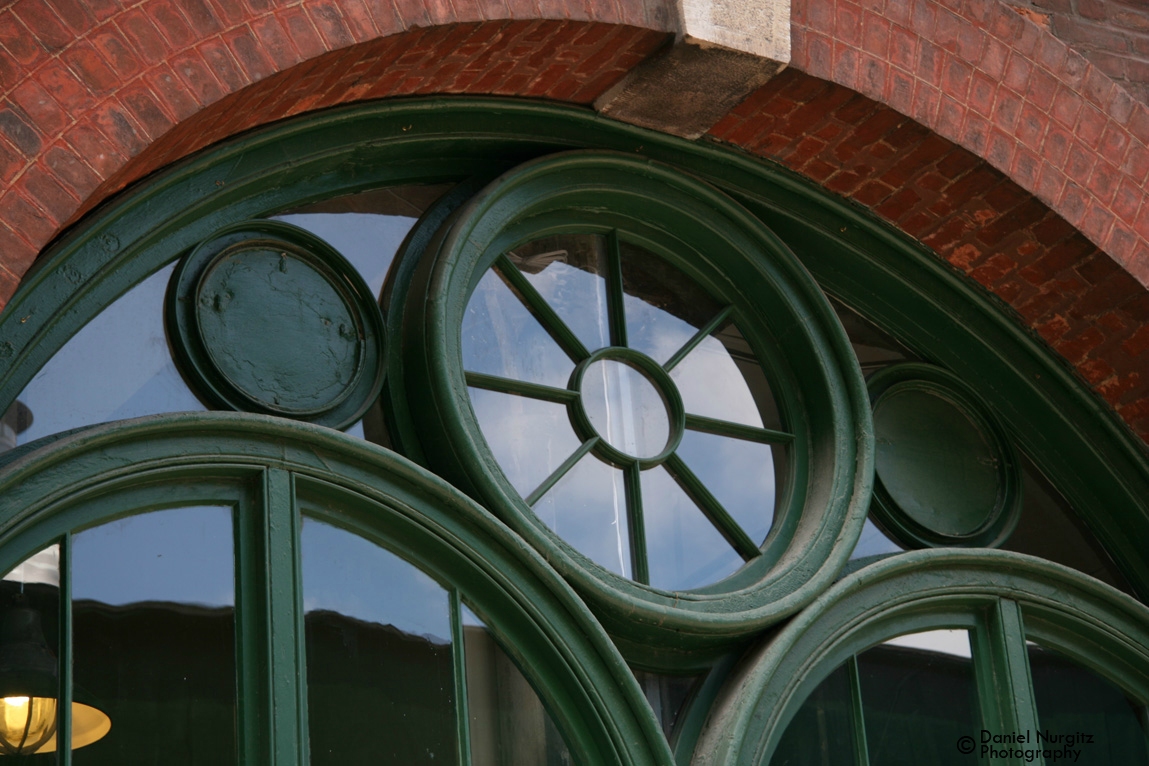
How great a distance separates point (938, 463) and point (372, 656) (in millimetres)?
2372

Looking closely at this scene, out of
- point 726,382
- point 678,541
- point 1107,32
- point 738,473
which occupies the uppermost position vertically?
point 1107,32

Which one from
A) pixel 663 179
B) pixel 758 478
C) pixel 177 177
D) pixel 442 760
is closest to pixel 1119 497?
pixel 758 478

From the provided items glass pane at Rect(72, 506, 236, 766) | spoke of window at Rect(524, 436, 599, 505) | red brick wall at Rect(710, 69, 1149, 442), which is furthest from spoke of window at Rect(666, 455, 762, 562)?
glass pane at Rect(72, 506, 236, 766)

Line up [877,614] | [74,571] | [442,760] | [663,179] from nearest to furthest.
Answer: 1. [74,571]
2. [442,760]
3. [877,614]
4. [663,179]

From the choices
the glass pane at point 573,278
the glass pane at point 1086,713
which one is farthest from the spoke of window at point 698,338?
the glass pane at point 1086,713

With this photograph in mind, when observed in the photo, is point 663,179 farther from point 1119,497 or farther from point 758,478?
point 1119,497

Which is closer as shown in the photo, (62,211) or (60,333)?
(62,211)

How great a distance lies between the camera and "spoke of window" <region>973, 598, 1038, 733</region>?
463 centimetres

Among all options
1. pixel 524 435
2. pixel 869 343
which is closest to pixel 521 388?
pixel 524 435

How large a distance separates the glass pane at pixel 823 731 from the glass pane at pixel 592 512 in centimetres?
66

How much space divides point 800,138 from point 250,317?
202cm

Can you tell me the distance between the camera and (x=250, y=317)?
3.98m

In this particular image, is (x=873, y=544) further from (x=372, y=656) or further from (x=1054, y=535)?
(x=372, y=656)

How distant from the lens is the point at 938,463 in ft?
16.9
